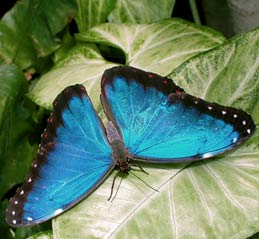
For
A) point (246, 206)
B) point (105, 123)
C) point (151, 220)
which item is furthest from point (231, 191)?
point (105, 123)

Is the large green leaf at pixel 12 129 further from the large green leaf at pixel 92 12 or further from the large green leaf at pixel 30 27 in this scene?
the large green leaf at pixel 92 12

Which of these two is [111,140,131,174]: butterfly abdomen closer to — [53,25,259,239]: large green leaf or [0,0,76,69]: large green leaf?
[53,25,259,239]: large green leaf

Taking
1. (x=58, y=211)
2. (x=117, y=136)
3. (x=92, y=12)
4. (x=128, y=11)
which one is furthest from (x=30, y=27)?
(x=58, y=211)

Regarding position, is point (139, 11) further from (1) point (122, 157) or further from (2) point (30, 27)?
(1) point (122, 157)

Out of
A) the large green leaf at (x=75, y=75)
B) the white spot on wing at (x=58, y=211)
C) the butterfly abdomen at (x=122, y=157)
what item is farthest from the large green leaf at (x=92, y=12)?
the white spot on wing at (x=58, y=211)

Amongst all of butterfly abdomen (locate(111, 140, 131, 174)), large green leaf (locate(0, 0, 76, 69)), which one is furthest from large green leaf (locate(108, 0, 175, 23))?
butterfly abdomen (locate(111, 140, 131, 174))

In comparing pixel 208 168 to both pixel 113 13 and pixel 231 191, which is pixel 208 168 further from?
pixel 113 13
